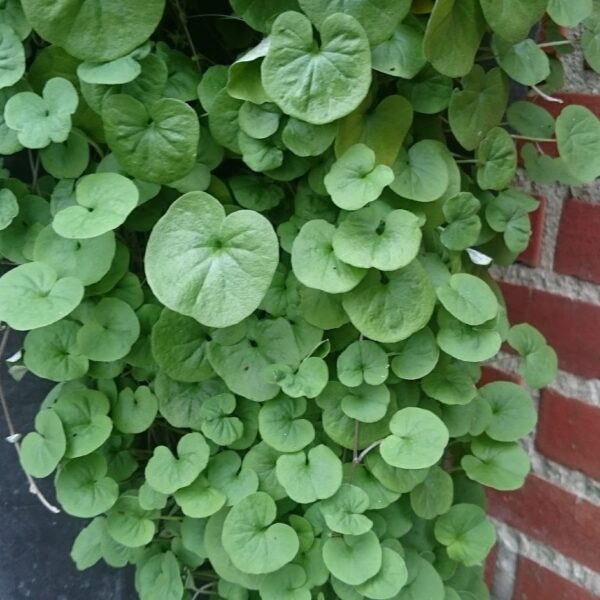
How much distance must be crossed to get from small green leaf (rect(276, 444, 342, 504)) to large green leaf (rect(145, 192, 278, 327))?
0.47ft

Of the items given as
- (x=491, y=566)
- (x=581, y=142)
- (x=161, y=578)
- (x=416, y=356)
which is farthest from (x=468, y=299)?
(x=491, y=566)

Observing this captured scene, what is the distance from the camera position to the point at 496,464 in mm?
600

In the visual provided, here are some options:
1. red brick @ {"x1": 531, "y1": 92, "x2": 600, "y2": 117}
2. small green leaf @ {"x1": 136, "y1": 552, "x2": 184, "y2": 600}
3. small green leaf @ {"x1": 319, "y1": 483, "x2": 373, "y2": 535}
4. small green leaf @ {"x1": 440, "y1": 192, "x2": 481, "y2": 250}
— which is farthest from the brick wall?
small green leaf @ {"x1": 136, "y1": 552, "x2": 184, "y2": 600}

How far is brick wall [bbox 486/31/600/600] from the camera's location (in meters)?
0.69

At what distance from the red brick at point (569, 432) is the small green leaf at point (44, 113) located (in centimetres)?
57

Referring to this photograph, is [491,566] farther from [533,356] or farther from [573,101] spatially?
[573,101]

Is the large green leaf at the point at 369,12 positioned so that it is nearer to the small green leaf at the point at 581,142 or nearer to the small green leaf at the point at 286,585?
the small green leaf at the point at 581,142

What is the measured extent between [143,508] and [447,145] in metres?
0.41

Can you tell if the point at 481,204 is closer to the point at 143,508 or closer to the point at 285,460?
the point at 285,460

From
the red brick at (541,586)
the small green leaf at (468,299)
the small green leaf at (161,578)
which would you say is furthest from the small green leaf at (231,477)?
the red brick at (541,586)

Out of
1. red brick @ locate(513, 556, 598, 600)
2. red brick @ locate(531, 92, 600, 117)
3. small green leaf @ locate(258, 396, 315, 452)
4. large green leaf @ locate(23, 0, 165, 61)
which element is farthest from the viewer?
red brick @ locate(513, 556, 598, 600)

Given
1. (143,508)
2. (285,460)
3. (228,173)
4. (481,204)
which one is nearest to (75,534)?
(143,508)

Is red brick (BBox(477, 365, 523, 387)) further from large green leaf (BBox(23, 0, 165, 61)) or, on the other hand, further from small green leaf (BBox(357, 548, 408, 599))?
large green leaf (BBox(23, 0, 165, 61))

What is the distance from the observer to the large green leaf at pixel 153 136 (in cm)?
48
